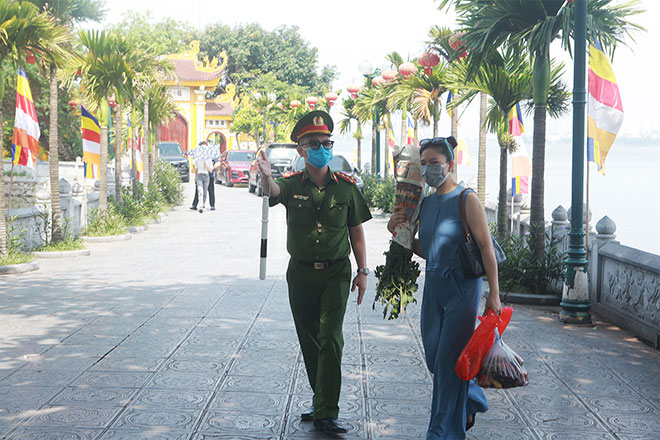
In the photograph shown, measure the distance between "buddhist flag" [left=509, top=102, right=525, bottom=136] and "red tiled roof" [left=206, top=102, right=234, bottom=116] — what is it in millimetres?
53630

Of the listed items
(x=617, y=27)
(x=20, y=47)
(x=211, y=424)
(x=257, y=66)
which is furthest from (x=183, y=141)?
(x=211, y=424)

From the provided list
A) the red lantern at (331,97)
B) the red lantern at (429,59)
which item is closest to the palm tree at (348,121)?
the red lantern at (331,97)

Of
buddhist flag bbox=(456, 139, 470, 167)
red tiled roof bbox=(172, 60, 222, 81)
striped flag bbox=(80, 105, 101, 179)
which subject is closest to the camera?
striped flag bbox=(80, 105, 101, 179)

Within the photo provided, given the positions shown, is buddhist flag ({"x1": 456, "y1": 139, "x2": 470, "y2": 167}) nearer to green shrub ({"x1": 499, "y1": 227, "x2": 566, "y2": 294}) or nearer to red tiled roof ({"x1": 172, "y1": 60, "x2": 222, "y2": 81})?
green shrub ({"x1": 499, "y1": 227, "x2": 566, "y2": 294})

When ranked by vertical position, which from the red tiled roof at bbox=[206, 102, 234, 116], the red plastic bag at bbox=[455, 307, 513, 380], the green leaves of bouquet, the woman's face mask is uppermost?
the red tiled roof at bbox=[206, 102, 234, 116]

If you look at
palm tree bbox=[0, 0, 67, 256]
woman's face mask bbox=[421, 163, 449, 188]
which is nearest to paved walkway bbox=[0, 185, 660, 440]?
woman's face mask bbox=[421, 163, 449, 188]

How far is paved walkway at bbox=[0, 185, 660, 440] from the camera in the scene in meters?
4.87

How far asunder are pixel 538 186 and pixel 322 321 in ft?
19.4

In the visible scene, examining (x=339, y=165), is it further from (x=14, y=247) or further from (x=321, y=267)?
(x=321, y=267)

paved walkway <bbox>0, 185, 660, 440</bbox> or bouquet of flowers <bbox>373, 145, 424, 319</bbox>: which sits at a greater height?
bouquet of flowers <bbox>373, 145, 424, 319</bbox>

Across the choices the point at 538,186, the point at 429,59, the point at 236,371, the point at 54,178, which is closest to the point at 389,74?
the point at 429,59

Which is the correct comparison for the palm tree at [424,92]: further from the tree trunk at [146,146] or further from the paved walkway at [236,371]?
the paved walkway at [236,371]

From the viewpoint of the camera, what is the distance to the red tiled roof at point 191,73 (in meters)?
61.5

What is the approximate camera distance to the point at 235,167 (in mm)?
38406
